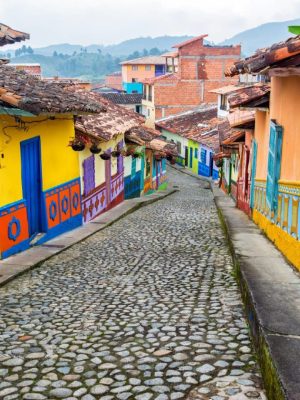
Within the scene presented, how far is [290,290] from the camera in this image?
580 cm

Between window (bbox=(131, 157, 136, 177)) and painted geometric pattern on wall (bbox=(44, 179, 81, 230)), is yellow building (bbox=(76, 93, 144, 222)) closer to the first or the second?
painted geometric pattern on wall (bbox=(44, 179, 81, 230))

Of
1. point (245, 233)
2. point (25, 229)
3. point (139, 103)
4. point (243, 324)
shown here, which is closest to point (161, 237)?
point (245, 233)

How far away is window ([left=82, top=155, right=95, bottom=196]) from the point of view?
14297 millimetres

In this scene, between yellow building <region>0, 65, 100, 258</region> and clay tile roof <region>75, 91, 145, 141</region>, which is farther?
clay tile roof <region>75, 91, 145, 141</region>

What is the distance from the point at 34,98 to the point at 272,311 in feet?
18.4

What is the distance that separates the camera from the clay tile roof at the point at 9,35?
10.8 meters

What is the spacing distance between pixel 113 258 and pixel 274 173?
128 inches

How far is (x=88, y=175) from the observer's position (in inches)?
580

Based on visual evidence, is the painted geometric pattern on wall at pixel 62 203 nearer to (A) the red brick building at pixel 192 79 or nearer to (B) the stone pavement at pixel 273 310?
(B) the stone pavement at pixel 273 310

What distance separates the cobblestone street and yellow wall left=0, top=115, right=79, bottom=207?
1.63 m

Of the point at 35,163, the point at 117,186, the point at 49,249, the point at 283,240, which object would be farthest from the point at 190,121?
the point at 283,240

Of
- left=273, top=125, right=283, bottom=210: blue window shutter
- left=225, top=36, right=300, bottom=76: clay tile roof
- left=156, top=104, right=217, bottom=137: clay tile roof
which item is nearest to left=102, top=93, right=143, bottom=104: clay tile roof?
left=156, top=104, right=217, bottom=137: clay tile roof

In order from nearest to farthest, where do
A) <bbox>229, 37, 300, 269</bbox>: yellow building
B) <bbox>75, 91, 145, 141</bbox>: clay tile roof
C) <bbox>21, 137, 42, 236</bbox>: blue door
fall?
<bbox>229, 37, 300, 269</bbox>: yellow building < <bbox>21, 137, 42, 236</bbox>: blue door < <bbox>75, 91, 145, 141</bbox>: clay tile roof

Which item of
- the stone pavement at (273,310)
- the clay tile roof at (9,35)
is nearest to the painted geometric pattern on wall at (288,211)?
the stone pavement at (273,310)
